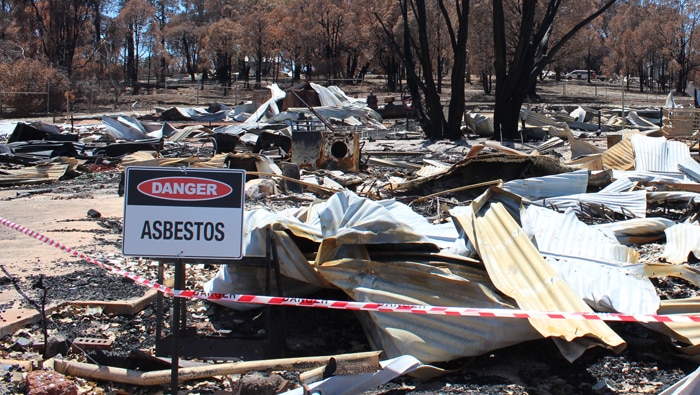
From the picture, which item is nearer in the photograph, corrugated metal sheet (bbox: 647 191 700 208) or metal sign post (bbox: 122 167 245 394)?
metal sign post (bbox: 122 167 245 394)

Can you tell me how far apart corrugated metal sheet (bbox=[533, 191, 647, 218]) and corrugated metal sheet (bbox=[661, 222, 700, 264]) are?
179 centimetres

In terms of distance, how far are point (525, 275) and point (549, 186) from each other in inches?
217

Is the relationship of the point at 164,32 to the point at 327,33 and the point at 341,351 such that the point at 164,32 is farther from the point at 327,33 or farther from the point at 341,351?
the point at 341,351

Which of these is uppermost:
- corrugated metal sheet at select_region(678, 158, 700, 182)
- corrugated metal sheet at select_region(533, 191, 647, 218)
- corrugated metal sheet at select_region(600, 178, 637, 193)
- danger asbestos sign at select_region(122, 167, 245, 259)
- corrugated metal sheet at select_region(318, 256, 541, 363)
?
danger asbestos sign at select_region(122, 167, 245, 259)

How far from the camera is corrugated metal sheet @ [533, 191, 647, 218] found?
9.76 m

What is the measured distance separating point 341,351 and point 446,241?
1669mm

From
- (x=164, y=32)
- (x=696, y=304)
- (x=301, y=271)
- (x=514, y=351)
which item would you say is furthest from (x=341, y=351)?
(x=164, y=32)

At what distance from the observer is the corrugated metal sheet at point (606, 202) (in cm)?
976

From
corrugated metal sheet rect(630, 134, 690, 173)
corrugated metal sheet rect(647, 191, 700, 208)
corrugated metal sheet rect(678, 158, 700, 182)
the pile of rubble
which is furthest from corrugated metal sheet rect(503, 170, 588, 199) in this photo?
corrugated metal sheet rect(630, 134, 690, 173)


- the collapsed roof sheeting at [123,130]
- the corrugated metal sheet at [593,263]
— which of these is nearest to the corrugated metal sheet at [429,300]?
the corrugated metal sheet at [593,263]

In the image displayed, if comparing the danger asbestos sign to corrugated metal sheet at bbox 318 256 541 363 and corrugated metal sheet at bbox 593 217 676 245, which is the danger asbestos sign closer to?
corrugated metal sheet at bbox 318 256 541 363

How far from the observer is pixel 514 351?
5.12 meters

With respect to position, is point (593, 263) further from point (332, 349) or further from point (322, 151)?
point (322, 151)

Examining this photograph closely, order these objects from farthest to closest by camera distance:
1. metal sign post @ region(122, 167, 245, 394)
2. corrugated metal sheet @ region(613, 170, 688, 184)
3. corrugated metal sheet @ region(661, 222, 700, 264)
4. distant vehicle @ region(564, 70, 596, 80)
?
distant vehicle @ region(564, 70, 596, 80) → corrugated metal sheet @ region(613, 170, 688, 184) → corrugated metal sheet @ region(661, 222, 700, 264) → metal sign post @ region(122, 167, 245, 394)
